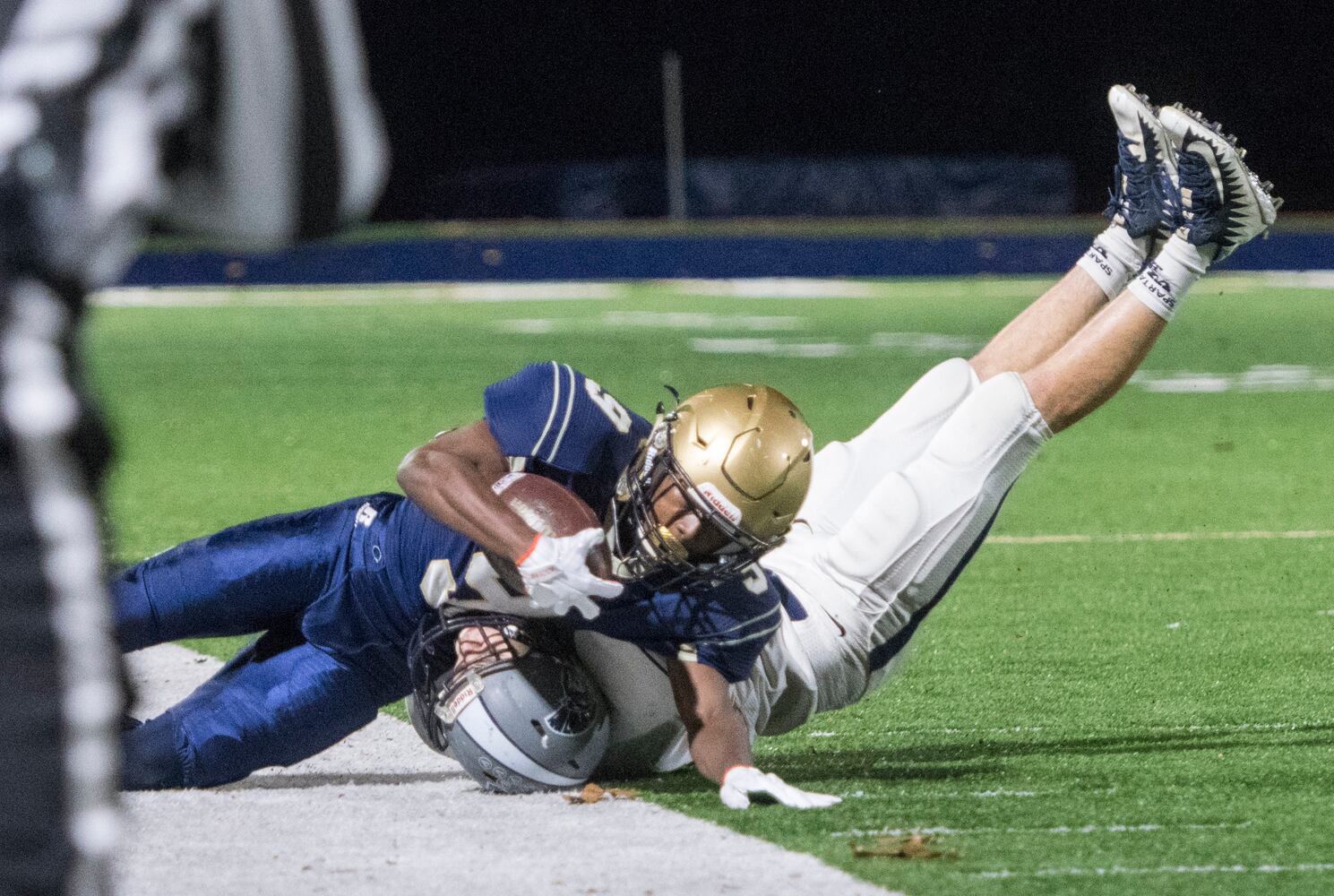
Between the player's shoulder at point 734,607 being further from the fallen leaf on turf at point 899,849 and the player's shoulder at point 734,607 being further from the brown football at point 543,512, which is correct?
the fallen leaf on turf at point 899,849

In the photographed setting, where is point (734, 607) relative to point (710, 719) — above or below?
above

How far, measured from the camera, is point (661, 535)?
3.43 m

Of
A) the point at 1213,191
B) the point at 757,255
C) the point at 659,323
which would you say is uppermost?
the point at 1213,191

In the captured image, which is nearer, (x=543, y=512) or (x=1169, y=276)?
(x=543, y=512)

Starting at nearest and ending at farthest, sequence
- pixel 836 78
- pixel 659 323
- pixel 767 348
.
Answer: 1. pixel 767 348
2. pixel 659 323
3. pixel 836 78

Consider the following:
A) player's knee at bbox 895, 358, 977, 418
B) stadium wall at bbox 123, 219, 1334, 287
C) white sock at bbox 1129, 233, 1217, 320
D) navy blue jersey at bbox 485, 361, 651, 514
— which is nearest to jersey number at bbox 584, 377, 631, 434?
navy blue jersey at bbox 485, 361, 651, 514

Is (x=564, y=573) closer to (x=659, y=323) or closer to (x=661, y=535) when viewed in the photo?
(x=661, y=535)

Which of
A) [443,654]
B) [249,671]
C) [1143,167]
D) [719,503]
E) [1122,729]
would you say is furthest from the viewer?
[1143,167]

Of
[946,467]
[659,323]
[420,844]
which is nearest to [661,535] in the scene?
[420,844]

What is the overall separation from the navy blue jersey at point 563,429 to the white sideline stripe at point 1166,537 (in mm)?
3437

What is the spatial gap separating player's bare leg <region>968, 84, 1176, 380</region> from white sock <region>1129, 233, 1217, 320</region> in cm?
15

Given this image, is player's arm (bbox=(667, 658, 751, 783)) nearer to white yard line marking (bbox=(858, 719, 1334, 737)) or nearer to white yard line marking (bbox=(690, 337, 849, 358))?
white yard line marking (bbox=(858, 719, 1334, 737))

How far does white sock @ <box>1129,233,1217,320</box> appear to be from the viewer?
4219mm

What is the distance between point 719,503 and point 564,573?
0.29 m
